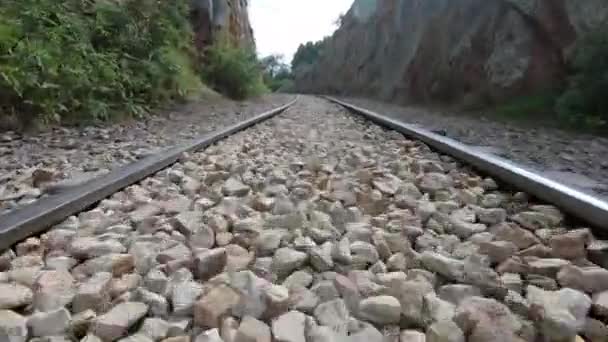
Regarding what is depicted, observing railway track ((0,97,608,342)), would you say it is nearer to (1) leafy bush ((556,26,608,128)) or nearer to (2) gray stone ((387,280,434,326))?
(2) gray stone ((387,280,434,326))

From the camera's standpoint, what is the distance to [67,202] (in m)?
1.49

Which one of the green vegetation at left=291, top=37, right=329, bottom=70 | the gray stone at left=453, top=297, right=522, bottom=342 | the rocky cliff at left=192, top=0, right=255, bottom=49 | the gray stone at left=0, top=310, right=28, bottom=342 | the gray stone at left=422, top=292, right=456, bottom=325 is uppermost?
the green vegetation at left=291, top=37, right=329, bottom=70

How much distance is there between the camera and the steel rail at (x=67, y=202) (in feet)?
4.13

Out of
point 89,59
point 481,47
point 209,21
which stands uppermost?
point 209,21

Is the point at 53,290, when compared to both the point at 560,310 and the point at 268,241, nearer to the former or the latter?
the point at 268,241

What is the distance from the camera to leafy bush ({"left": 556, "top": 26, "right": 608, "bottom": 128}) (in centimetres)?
426

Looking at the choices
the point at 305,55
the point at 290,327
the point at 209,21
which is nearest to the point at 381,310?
the point at 290,327

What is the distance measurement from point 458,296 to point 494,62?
687 cm

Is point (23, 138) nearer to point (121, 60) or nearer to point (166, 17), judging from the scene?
point (121, 60)

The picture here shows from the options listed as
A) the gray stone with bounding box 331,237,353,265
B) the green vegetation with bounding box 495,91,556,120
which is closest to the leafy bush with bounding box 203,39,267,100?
the green vegetation with bounding box 495,91,556,120

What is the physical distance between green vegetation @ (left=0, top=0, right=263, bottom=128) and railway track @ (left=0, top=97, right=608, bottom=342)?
1.99 m

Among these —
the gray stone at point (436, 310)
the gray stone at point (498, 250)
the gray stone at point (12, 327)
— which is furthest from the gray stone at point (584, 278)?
the gray stone at point (12, 327)

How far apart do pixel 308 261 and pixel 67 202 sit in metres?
0.87

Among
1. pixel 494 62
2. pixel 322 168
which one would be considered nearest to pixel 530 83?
pixel 494 62
